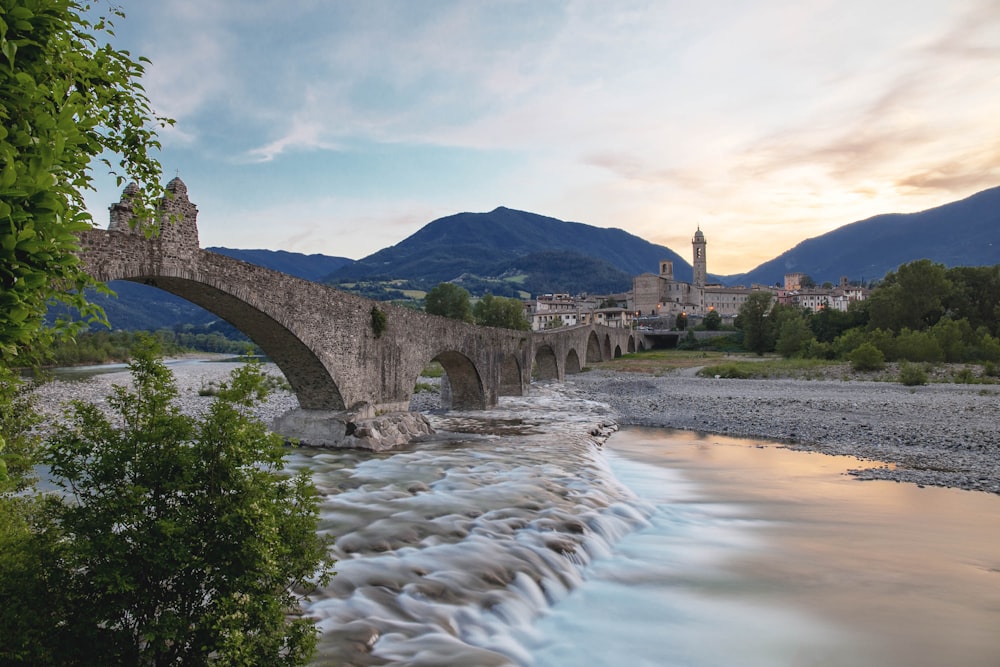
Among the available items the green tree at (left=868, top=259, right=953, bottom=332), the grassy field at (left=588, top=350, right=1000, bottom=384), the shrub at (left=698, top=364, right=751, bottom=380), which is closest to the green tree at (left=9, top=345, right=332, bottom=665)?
the grassy field at (left=588, top=350, right=1000, bottom=384)

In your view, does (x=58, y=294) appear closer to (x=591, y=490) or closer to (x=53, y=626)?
(x=53, y=626)

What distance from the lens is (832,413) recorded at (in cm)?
2505

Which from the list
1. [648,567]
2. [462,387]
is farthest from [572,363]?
[648,567]

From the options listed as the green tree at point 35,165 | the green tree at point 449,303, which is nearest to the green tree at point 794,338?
the green tree at point 449,303

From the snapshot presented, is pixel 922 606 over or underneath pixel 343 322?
underneath

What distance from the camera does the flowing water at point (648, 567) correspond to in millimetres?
6617

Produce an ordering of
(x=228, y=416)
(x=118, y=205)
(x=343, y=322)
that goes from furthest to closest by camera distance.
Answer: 1. (x=343, y=322)
2. (x=118, y=205)
3. (x=228, y=416)

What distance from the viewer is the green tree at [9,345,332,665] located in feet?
12.7

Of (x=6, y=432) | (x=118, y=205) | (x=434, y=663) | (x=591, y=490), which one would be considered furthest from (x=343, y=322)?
(x=434, y=663)

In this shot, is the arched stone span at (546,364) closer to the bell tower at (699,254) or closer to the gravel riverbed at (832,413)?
the gravel riverbed at (832,413)

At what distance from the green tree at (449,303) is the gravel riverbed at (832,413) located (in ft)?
118

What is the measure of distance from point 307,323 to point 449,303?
206 feet

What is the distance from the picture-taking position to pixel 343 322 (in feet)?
57.2

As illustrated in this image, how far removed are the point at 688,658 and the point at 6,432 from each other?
7.94m
